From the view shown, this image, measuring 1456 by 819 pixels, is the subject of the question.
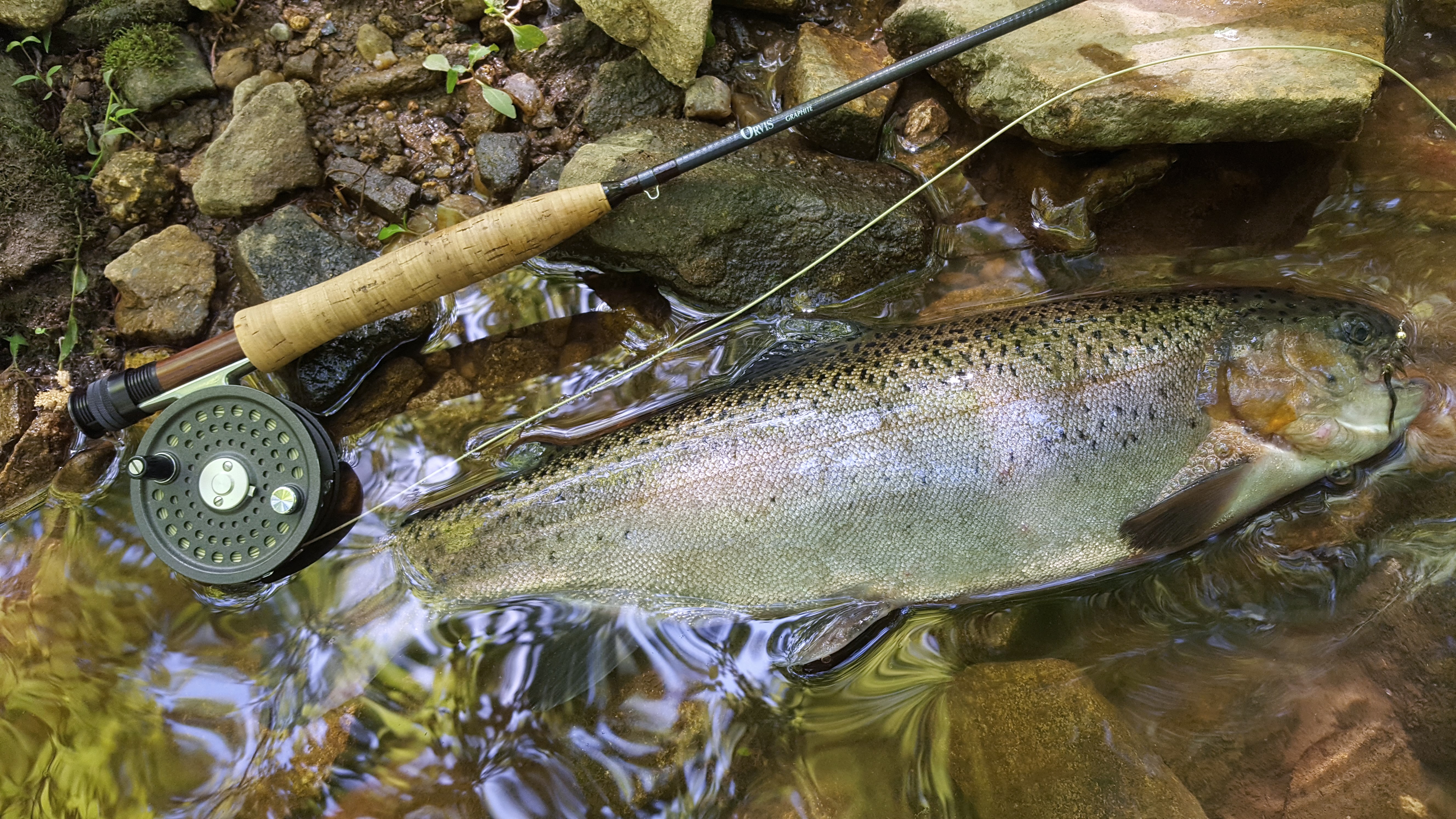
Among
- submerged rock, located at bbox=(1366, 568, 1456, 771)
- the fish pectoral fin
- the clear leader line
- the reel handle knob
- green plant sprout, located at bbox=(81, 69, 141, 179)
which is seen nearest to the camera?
submerged rock, located at bbox=(1366, 568, 1456, 771)

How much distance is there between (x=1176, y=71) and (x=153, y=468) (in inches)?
140

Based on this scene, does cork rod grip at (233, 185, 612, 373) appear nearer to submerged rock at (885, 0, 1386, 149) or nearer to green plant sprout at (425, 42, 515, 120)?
green plant sprout at (425, 42, 515, 120)

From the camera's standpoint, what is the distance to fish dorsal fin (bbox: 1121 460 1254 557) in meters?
2.59

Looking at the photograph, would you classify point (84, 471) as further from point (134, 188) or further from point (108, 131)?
point (108, 131)

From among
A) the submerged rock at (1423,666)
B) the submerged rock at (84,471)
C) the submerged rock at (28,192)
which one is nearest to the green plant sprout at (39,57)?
the submerged rock at (28,192)

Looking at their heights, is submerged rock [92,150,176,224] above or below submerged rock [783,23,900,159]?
below

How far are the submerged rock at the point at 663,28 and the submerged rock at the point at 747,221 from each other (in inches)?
9.4

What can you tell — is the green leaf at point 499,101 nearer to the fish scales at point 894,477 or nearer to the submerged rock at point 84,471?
the fish scales at point 894,477

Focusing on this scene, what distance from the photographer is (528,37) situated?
125 inches

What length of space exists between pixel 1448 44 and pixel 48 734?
569cm

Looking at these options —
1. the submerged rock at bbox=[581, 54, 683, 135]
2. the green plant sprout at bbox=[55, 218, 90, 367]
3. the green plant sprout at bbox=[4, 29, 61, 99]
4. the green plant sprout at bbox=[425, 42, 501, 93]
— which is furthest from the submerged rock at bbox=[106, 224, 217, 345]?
the submerged rock at bbox=[581, 54, 683, 135]

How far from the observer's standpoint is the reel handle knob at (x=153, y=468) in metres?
2.37

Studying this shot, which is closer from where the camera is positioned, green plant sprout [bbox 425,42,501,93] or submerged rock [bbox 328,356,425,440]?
submerged rock [bbox 328,356,425,440]

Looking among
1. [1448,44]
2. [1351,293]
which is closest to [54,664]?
[1351,293]
